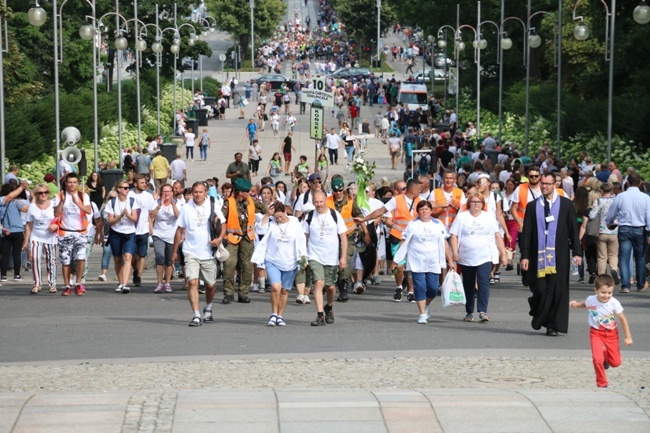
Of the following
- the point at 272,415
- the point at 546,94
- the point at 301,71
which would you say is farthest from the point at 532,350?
the point at 301,71

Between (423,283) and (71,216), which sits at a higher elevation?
(71,216)

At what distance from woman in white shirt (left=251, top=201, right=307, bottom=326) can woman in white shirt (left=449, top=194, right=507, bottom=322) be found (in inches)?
70.5

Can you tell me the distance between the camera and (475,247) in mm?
17688

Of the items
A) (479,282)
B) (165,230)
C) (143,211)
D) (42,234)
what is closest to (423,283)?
(479,282)

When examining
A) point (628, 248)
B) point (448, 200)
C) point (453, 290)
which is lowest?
point (453, 290)

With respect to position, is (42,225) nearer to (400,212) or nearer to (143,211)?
(143,211)

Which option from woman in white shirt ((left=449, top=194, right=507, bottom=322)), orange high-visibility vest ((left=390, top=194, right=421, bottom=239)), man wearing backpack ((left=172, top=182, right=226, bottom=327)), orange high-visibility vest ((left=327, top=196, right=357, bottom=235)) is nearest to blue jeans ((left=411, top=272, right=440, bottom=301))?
woman in white shirt ((left=449, top=194, right=507, bottom=322))

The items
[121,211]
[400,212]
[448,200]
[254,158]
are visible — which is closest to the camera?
[400,212]

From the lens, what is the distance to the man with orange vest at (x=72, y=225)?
2086 centimetres

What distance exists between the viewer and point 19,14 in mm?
60188

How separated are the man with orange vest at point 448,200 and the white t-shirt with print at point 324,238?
309 cm

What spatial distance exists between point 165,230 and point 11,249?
10.4 feet

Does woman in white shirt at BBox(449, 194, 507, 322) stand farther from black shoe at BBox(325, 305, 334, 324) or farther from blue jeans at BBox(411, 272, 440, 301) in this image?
black shoe at BBox(325, 305, 334, 324)

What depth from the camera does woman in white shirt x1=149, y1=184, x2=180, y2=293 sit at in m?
21.7
